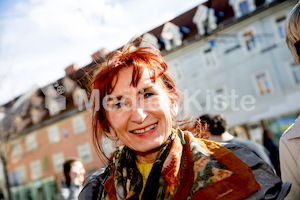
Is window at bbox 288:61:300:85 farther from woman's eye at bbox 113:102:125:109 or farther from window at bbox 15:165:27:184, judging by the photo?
window at bbox 15:165:27:184

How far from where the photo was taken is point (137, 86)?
1405 millimetres

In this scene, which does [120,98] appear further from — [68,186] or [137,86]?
[68,186]

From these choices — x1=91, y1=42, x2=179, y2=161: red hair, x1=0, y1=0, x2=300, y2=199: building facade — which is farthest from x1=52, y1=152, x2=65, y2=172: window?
x1=91, y1=42, x2=179, y2=161: red hair

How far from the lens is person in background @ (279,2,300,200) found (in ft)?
4.76

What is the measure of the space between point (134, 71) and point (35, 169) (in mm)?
26443

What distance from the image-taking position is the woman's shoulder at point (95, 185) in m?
1.61

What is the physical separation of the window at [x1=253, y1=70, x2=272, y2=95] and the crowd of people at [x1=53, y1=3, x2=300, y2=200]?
14273mm

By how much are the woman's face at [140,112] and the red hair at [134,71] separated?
0.03 metres

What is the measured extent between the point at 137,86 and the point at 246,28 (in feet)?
50.2

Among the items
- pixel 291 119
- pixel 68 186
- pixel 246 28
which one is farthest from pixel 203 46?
pixel 68 186

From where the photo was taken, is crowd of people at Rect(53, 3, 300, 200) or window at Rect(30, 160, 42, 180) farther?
window at Rect(30, 160, 42, 180)

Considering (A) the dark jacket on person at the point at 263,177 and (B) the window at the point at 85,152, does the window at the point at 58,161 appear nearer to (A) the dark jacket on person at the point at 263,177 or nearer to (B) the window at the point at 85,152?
(B) the window at the point at 85,152

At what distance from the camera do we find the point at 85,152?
2164 cm

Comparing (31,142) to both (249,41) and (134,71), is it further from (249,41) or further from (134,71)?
(134,71)
